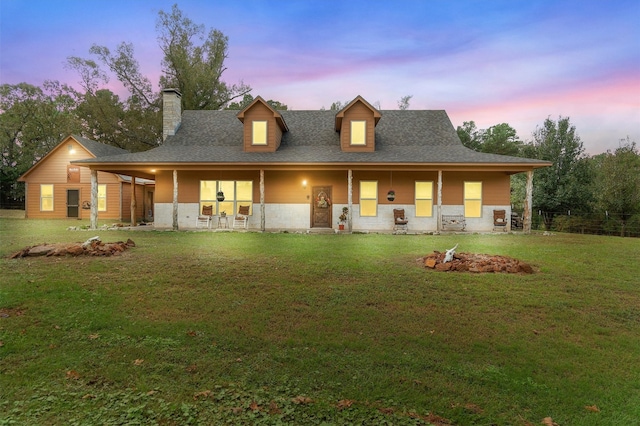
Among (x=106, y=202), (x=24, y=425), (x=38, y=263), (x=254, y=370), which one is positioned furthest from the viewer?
(x=106, y=202)

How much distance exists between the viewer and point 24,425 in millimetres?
2191

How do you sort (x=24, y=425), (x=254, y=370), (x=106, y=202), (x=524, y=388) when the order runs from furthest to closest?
(x=106, y=202), (x=254, y=370), (x=524, y=388), (x=24, y=425)

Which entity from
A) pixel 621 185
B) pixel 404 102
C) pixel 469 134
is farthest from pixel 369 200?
pixel 469 134

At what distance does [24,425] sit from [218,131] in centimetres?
1668

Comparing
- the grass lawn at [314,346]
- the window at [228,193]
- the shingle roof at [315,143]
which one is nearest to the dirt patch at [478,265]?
the grass lawn at [314,346]

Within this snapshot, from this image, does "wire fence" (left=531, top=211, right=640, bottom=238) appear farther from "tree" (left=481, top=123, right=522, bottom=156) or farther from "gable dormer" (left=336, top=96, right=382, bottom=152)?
"tree" (left=481, top=123, right=522, bottom=156)

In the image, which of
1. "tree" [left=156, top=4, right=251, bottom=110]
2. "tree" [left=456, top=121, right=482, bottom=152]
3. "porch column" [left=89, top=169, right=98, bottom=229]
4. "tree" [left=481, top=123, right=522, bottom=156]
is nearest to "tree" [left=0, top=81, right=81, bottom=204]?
"tree" [left=156, top=4, right=251, bottom=110]

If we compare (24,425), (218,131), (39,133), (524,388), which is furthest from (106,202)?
(524,388)

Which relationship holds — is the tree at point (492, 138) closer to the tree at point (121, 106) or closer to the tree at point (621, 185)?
the tree at point (621, 185)

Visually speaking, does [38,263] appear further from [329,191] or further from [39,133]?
[39,133]

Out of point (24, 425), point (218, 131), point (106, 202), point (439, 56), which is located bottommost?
point (24, 425)

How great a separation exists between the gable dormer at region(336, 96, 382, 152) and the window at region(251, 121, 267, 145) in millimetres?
3484

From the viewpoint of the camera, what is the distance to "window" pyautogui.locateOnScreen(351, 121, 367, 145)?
50.8 ft

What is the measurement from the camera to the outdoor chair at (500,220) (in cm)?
1448
